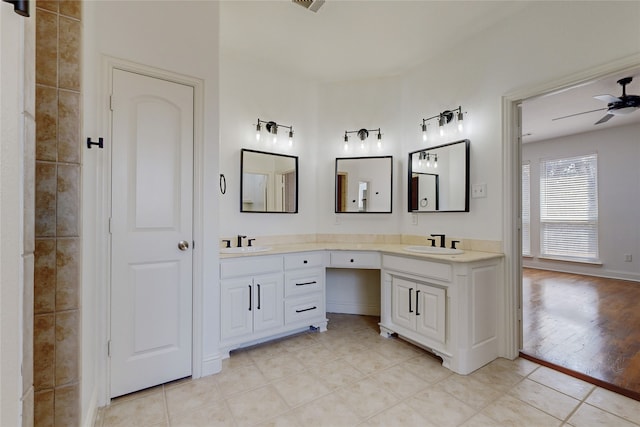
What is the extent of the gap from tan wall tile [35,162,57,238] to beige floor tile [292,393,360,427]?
5.10 feet

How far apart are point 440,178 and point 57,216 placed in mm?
2846

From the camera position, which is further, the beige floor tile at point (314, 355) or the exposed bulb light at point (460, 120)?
the exposed bulb light at point (460, 120)

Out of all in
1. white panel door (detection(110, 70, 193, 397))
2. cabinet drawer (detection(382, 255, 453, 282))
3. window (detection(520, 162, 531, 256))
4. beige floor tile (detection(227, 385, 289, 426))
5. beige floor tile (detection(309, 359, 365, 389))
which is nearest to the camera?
beige floor tile (detection(227, 385, 289, 426))

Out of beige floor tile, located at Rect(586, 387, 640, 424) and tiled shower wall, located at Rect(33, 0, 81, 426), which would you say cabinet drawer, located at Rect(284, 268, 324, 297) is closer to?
tiled shower wall, located at Rect(33, 0, 81, 426)

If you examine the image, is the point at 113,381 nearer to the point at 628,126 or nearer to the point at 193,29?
the point at 193,29

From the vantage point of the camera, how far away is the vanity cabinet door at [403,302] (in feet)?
8.48

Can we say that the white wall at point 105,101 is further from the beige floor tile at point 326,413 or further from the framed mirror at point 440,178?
the framed mirror at point 440,178

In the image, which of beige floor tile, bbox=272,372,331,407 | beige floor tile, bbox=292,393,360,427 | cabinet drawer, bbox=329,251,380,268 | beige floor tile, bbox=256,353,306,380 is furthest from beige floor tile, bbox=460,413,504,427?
cabinet drawer, bbox=329,251,380,268

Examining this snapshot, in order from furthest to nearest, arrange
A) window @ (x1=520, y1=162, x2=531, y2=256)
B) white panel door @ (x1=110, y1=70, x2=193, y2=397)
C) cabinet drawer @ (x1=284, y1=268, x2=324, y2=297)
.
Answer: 1. window @ (x1=520, y1=162, x2=531, y2=256)
2. cabinet drawer @ (x1=284, y1=268, x2=324, y2=297)
3. white panel door @ (x1=110, y1=70, x2=193, y2=397)

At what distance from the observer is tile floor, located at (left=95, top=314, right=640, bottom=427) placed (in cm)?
169

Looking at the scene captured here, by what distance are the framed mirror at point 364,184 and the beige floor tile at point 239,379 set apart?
1830 mm

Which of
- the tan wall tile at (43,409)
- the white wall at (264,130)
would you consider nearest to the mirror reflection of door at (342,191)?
the white wall at (264,130)
